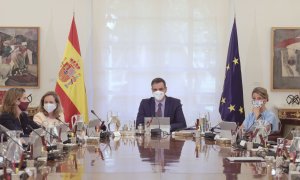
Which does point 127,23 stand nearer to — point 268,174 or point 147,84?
point 147,84

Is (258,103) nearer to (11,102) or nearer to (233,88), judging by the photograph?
(233,88)

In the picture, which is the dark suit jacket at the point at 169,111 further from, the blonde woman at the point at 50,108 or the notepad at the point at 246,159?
the notepad at the point at 246,159

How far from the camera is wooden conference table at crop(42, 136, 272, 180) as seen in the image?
2.41 m

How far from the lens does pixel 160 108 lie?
16.9ft

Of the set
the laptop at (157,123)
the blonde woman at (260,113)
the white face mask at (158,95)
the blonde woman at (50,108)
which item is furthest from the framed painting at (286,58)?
the blonde woman at (50,108)

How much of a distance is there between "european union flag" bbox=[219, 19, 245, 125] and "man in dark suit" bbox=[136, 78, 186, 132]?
4.19 feet

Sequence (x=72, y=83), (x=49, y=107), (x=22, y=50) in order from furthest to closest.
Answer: (x=22, y=50), (x=72, y=83), (x=49, y=107)

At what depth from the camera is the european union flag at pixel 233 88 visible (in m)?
6.16

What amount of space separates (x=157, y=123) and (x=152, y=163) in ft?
5.95

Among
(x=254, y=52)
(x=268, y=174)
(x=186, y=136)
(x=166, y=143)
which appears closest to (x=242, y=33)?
(x=254, y=52)

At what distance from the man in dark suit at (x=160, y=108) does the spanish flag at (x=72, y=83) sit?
1308mm

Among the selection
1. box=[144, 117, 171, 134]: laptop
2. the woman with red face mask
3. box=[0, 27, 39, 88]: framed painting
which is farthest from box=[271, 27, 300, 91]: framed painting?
the woman with red face mask

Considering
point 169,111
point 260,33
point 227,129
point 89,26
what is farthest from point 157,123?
point 260,33

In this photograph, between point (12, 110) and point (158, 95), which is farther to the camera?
point (158, 95)
